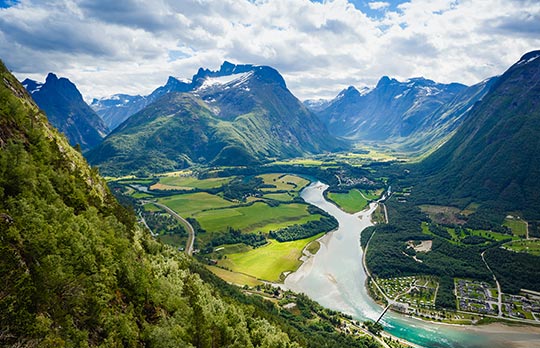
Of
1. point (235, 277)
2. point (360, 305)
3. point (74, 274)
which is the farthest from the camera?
point (235, 277)

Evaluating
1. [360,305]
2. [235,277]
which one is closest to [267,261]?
[235,277]

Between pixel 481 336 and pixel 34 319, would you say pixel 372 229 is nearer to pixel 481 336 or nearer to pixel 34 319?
pixel 481 336

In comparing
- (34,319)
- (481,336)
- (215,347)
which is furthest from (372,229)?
(34,319)

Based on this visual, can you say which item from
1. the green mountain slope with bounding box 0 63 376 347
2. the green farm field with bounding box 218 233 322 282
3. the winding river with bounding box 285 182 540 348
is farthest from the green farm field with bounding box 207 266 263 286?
the green mountain slope with bounding box 0 63 376 347

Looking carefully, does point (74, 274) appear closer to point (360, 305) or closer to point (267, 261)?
point (360, 305)

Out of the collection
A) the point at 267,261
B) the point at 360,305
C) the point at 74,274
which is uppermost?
the point at 74,274

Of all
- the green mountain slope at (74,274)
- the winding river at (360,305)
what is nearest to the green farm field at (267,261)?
the winding river at (360,305)
